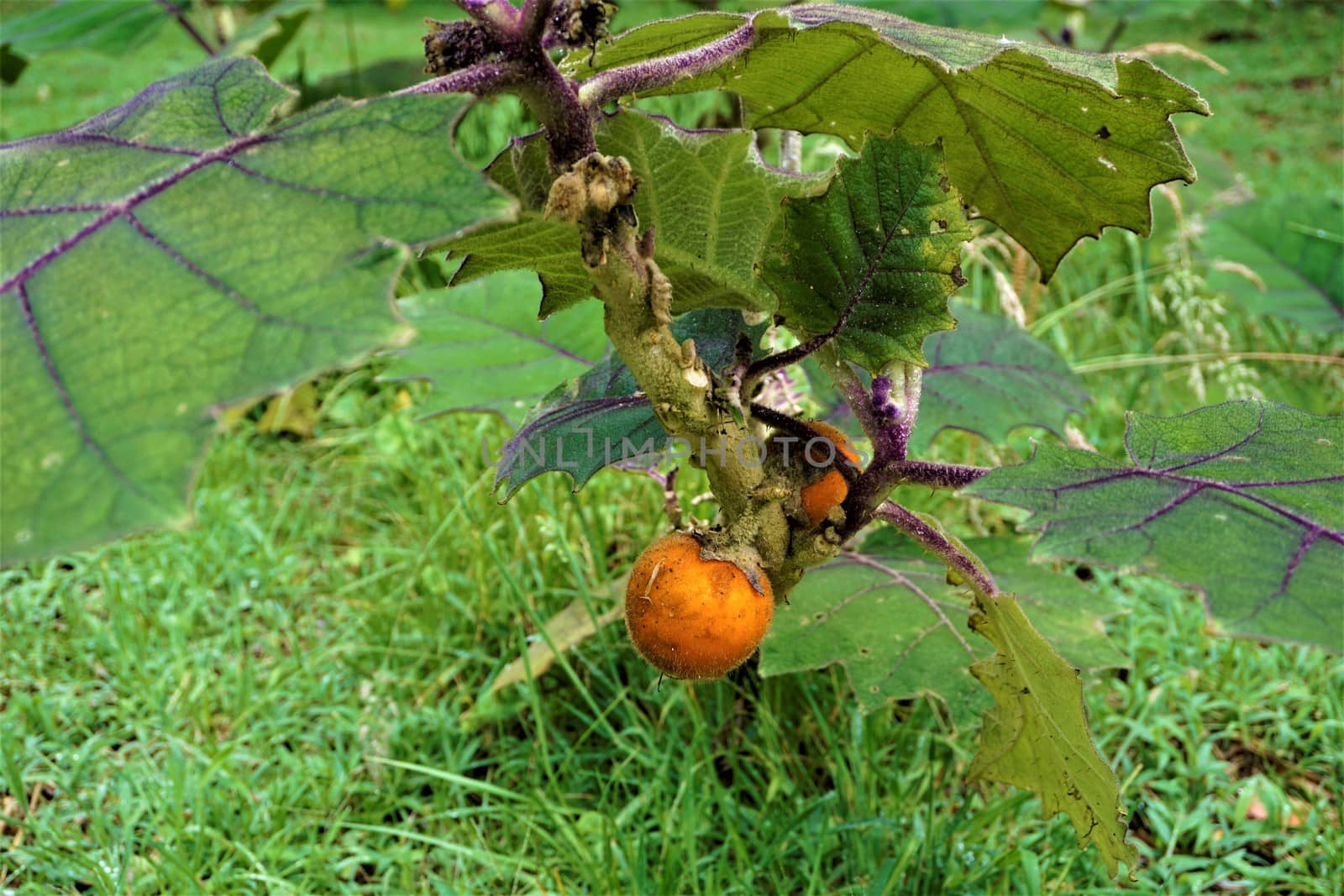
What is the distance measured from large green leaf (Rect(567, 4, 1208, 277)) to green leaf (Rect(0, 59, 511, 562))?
229 mm

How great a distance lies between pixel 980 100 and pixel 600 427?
39 centimetres

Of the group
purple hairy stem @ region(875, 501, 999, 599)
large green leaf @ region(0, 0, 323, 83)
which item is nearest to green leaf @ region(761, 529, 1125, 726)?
purple hairy stem @ region(875, 501, 999, 599)

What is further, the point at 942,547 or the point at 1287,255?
the point at 1287,255

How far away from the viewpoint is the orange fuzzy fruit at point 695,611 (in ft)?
2.58

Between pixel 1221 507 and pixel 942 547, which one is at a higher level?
pixel 1221 507

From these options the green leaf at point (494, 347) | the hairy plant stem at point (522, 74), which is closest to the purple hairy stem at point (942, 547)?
the hairy plant stem at point (522, 74)

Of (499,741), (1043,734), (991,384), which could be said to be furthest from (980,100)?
(499,741)

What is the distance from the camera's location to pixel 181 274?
1.76 ft

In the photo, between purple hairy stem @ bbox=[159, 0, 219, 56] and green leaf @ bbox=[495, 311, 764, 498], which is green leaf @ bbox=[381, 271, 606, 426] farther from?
purple hairy stem @ bbox=[159, 0, 219, 56]

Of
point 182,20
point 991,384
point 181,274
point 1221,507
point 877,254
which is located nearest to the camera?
point 181,274

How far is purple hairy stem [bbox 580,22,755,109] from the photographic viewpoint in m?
0.68

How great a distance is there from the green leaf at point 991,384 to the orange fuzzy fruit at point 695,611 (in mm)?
569

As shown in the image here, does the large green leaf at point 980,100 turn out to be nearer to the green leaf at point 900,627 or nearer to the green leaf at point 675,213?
the green leaf at point 675,213

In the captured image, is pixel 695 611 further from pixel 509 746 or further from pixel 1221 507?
pixel 509 746
